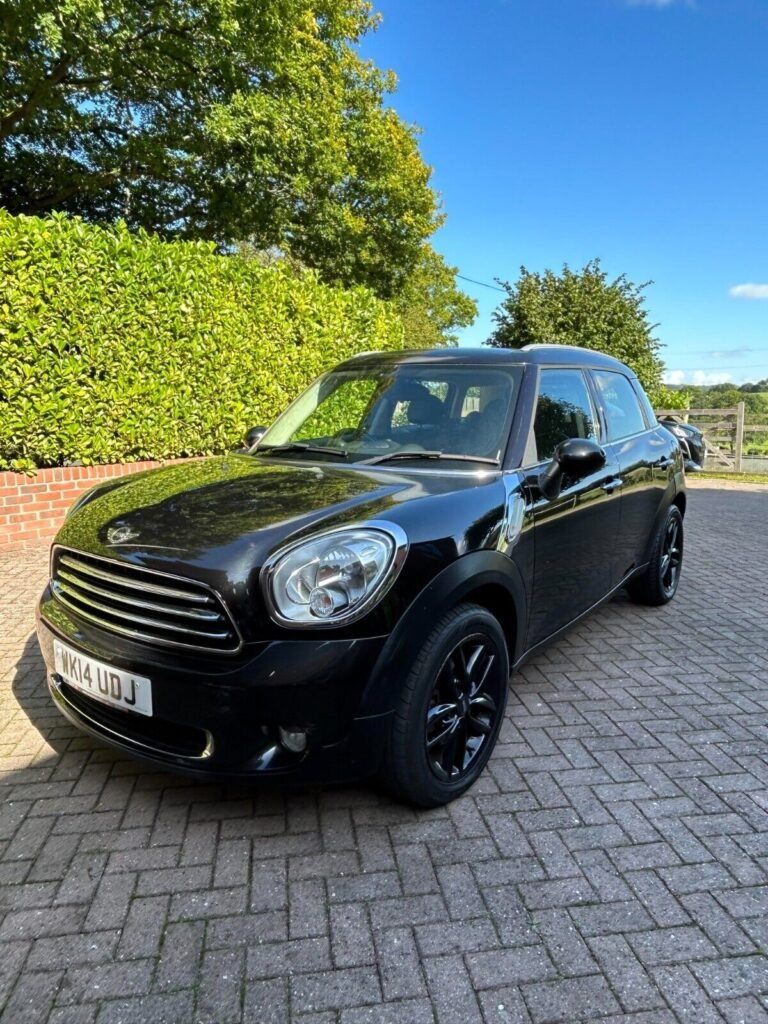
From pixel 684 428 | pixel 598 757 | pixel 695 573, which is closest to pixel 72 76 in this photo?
pixel 695 573

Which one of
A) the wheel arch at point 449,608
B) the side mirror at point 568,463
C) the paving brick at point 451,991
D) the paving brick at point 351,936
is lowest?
the paving brick at point 451,991

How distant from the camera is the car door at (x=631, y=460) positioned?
3951 millimetres

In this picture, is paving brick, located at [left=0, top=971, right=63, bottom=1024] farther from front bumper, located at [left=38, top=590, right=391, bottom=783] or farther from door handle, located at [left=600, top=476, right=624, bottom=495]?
door handle, located at [left=600, top=476, right=624, bottom=495]

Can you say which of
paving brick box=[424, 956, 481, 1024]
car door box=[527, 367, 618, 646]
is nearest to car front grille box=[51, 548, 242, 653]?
paving brick box=[424, 956, 481, 1024]

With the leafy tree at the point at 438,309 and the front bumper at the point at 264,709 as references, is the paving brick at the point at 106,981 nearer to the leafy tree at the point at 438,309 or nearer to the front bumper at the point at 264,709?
the front bumper at the point at 264,709

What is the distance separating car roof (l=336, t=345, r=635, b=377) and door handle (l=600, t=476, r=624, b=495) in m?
0.68

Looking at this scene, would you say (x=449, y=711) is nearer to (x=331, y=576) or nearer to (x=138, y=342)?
(x=331, y=576)

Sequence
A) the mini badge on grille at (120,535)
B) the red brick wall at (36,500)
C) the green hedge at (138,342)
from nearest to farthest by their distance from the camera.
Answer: the mini badge on grille at (120,535) → the green hedge at (138,342) → the red brick wall at (36,500)

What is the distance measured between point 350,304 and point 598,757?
7.94 m

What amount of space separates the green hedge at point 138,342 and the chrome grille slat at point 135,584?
4609mm

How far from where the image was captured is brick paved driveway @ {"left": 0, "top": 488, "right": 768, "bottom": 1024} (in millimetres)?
1723

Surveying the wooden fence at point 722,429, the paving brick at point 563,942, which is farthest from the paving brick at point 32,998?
the wooden fence at point 722,429

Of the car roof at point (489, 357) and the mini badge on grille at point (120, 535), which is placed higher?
the car roof at point (489, 357)

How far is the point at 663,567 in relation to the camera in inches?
195
